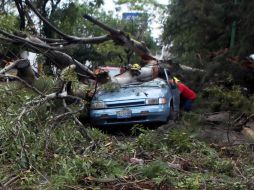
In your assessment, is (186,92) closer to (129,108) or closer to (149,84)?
(149,84)

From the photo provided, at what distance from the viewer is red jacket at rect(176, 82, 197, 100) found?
1282 cm

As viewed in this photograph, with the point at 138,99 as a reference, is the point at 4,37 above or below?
above

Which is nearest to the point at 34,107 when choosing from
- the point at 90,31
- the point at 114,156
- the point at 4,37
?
the point at 114,156

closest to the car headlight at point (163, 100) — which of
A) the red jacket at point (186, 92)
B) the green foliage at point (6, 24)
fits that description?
the red jacket at point (186, 92)

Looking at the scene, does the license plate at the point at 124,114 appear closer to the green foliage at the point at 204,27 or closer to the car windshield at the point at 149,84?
the car windshield at the point at 149,84

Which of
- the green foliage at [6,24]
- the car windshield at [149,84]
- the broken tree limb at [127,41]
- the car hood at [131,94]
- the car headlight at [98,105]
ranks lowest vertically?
the car headlight at [98,105]

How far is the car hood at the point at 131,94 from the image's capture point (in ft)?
37.8

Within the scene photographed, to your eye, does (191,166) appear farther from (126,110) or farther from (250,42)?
(250,42)

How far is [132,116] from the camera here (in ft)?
37.1

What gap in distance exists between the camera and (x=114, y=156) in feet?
22.7

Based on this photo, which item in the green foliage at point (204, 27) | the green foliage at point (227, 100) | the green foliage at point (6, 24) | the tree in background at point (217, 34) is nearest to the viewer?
the green foliage at point (227, 100)

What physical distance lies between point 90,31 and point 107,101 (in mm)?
20912

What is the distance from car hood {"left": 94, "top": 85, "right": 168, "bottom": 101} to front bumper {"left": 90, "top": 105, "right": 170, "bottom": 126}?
26 cm

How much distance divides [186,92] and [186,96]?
0.31 feet
